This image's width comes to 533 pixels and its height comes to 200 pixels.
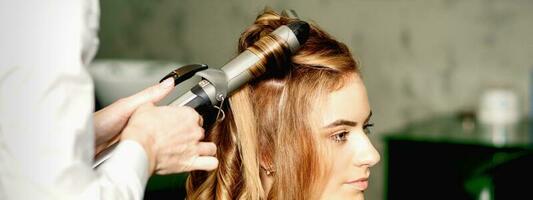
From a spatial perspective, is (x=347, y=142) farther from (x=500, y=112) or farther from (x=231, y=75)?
(x=500, y=112)

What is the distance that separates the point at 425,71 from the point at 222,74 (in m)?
1.88

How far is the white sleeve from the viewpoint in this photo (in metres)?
0.70

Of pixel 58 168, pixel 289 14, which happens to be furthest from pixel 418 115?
pixel 58 168

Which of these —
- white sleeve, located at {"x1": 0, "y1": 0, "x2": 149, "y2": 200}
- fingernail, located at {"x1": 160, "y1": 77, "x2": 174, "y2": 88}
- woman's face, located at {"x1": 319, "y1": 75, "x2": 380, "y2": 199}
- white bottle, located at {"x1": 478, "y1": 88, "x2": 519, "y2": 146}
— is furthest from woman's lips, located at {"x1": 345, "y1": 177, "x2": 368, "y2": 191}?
white bottle, located at {"x1": 478, "y1": 88, "x2": 519, "y2": 146}

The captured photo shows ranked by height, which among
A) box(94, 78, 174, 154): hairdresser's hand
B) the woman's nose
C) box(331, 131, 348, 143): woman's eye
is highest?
box(94, 78, 174, 154): hairdresser's hand

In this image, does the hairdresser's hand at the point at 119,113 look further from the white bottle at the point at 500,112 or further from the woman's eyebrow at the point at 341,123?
the white bottle at the point at 500,112

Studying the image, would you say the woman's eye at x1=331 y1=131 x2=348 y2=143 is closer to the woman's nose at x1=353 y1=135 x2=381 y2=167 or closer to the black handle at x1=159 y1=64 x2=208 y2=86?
the woman's nose at x1=353 y1=135 x2=381 y2=167

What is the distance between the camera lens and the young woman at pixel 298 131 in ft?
3.92

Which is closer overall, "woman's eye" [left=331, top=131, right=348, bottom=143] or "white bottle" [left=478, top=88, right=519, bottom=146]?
"woman's eye" [left=331, top=131, right=348, bottom=143]

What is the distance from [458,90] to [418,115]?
183 mm

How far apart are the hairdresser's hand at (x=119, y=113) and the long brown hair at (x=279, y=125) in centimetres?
24

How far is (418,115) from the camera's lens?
2785 millimetres

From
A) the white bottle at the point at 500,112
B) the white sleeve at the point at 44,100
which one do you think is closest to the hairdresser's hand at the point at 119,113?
the white sleeve at the point at 44,100

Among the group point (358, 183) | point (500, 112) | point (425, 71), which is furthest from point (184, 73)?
point (425, 71)
